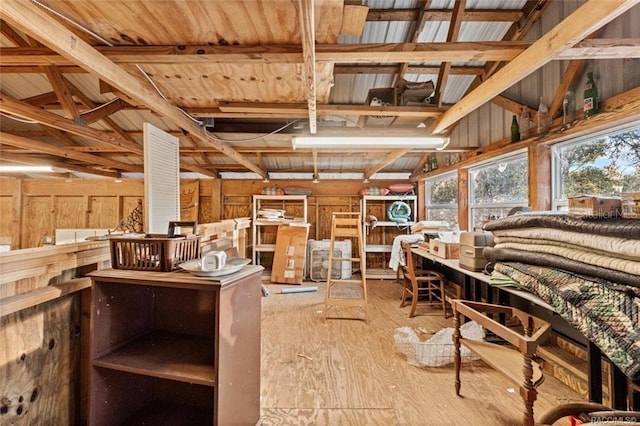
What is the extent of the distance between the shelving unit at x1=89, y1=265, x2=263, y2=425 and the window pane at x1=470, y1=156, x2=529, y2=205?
322 cm

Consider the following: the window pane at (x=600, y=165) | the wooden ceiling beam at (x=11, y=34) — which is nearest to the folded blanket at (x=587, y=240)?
the window pane at (x=600, y=165)

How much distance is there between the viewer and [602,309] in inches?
56.0

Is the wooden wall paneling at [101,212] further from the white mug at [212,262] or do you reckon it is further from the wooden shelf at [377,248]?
the white mug at [212,262]

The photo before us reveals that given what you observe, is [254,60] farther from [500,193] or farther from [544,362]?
[500,193]

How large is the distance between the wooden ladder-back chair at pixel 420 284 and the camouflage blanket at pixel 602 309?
5.98ft

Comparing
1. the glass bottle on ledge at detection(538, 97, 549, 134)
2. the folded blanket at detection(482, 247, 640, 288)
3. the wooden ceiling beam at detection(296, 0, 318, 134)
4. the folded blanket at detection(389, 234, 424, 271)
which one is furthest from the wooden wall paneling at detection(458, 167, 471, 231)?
the wooden ceiling beam at detection(296, 0, 318, 134)

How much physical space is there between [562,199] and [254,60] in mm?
3029

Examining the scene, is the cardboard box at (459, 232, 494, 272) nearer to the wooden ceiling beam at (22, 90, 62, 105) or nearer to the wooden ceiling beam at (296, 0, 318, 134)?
the wooden ceiling beam at (296, 0, 318, 134)

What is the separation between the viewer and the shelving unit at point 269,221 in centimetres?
571

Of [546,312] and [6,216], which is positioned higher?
[6,216]

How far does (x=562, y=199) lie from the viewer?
269 centimetres

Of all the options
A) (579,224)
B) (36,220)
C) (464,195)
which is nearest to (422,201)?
(464,195)

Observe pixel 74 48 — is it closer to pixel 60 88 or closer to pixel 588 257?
pixel 60 88

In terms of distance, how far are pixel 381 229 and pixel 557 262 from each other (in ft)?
14.6
